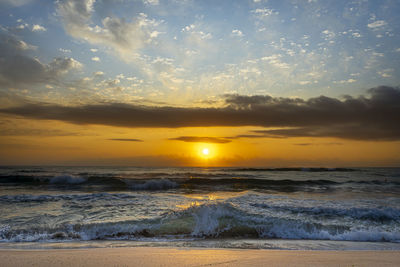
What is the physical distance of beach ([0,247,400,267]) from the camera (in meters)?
4.33

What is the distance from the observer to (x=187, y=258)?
4.61m

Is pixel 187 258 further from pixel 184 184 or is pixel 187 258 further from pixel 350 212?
pixel 184 184

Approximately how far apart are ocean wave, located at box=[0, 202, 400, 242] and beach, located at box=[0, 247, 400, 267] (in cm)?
200

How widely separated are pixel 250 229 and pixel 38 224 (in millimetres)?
6772

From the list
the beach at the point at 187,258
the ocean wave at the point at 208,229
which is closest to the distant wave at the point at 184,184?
the ocean wave at the point at 208,229

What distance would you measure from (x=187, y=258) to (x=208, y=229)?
140 inches

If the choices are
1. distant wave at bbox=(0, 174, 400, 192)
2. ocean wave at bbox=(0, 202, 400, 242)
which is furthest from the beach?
distant wave at bbox=(0, 174, 400, 192)

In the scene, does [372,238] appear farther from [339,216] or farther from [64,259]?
[64,259]

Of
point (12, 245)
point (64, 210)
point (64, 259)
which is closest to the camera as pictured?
point (64, 259)

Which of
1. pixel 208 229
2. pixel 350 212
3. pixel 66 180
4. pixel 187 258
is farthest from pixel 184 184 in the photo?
pixel 187 258

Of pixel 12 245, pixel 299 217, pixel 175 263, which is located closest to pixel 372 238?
pixel 299 217

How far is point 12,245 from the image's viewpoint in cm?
605

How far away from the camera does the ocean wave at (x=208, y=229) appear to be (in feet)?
23.6

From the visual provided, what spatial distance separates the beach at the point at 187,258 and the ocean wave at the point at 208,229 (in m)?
2.00
